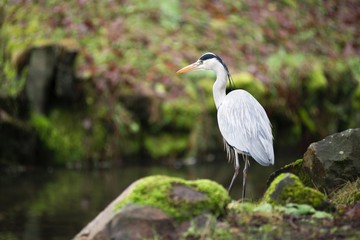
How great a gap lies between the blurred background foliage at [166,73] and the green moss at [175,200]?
8.78 m

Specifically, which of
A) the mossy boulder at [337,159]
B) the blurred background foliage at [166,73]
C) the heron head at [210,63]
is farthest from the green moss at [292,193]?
the blurred background foliage at [166,73]

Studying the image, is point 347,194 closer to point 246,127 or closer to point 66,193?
point 246,127

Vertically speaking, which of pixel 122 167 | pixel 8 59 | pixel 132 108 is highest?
pixel 8 59

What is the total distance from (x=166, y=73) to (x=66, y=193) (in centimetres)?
513

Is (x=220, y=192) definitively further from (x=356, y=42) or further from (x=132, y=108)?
(x=356, y=42)

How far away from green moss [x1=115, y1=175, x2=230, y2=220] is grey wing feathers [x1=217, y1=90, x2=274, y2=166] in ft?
3.07

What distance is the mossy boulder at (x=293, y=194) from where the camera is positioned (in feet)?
18.1

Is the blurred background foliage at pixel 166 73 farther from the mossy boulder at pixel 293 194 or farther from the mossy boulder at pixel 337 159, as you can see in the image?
the mossy boulder at pixel 293 194

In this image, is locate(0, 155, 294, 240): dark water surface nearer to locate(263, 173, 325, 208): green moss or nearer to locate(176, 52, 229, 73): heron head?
locate(176, 52, 229, 73): heron head

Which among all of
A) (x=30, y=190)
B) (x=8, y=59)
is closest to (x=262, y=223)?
(x=30, y=190)

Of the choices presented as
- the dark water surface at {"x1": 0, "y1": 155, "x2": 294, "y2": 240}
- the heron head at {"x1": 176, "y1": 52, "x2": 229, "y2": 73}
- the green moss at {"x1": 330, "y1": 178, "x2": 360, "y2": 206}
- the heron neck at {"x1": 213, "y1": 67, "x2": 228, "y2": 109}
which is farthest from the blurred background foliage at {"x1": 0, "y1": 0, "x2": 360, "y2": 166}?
the green moss at {"x1": 330, "y1": 178, "x2": 360, "y2": 206}

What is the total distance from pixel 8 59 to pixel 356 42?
1036 centimetres

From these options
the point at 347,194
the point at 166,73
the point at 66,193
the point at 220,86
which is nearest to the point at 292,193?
the point at 347,194

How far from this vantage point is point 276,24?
19.7 meters
